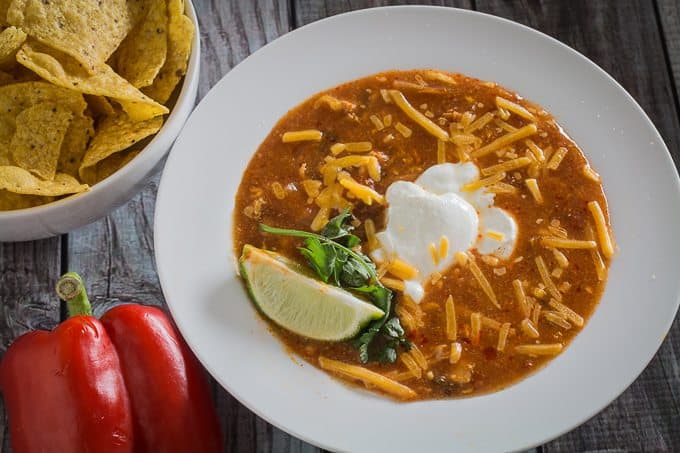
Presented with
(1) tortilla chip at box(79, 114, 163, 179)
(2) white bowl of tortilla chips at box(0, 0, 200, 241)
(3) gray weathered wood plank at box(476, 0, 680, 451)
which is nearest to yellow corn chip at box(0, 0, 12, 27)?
(2) white bowl of tortilla chips at box(0, 0, 200, 241)

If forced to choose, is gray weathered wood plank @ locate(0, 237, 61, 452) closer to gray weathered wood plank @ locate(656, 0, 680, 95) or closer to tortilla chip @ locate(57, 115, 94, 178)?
tortilla chip @ locate(57, 115, 94, 178)

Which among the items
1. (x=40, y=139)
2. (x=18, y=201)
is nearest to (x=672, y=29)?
(x=40, y=139)

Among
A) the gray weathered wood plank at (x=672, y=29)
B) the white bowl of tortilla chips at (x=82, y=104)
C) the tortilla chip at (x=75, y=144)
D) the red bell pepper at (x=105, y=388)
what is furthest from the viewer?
the gray weathered wood plank at (x=672, y=29)

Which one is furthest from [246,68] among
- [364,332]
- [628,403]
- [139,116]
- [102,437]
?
[628,403]

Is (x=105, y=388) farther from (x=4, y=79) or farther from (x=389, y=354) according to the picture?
(x=4, y=79)

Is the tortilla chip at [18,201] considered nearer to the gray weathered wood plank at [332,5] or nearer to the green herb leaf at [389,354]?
the green herb leaf at [389,354]

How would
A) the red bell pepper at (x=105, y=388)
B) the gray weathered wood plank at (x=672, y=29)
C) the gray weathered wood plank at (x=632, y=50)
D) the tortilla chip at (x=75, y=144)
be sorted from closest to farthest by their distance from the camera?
the red bell pepper at (x=105, y=388), the tortilla chip at (x=75, y=144), the gray weathered wood plank at (x=632, y=50), the gray weathered wood plank at (x=672, y=29)

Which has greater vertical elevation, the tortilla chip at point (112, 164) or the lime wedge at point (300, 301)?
the tortilla chip at point (112, 164)

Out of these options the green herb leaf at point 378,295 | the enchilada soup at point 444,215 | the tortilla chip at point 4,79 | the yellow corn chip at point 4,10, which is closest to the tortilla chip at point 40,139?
the tortilla chip at point 4,79

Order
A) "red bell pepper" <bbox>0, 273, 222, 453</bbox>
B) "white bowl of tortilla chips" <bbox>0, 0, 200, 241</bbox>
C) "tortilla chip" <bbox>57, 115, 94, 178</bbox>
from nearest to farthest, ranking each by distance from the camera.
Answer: "red bell pepper" <bbox>0, 273, 222, 453</bbox> → "white bowl of tortilla chips" <bbox>0, 0, 200, 241</bbox> → "tortilla chip" <bbox>57, 115, 94, 178</bbox>
